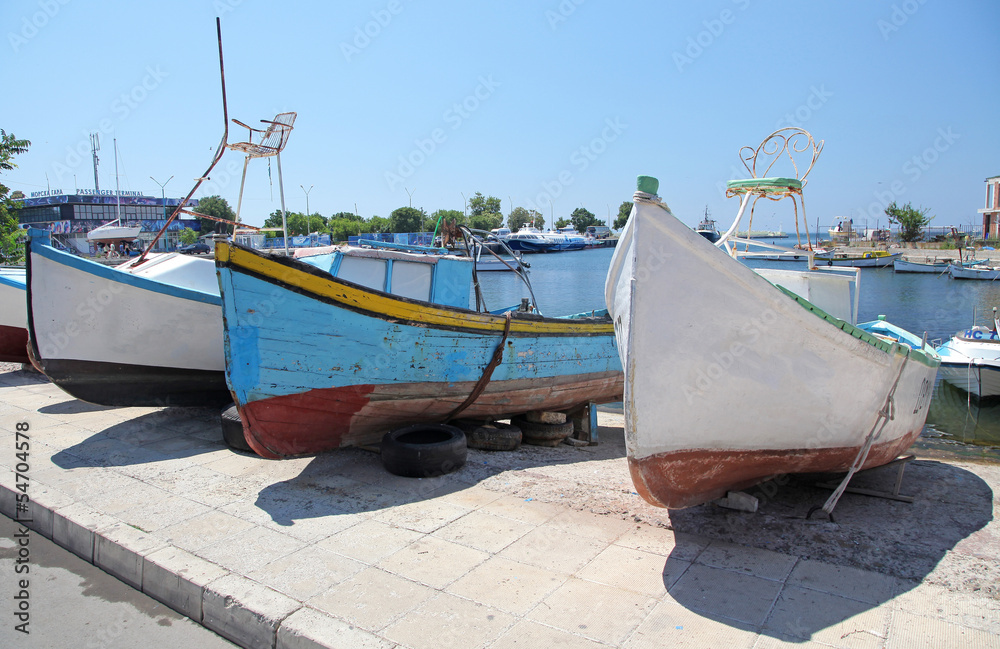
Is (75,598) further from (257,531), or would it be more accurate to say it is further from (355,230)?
(355,230)

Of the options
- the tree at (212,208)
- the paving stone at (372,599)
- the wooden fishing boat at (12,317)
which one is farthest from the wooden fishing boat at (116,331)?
the tree at (212,208)

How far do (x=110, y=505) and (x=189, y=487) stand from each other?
24.0 inches

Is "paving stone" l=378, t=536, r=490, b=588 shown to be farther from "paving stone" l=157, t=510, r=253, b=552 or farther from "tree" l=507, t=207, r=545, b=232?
"tree" l=507, t=207, r=545, b=232

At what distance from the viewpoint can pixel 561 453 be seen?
23.5 feet

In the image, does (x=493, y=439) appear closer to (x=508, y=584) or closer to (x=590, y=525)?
(x=590, y=525)

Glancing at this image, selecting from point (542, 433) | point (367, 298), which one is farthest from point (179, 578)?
point (542, 433)

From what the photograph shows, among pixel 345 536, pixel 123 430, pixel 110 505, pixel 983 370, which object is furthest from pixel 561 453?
pixel 983 370

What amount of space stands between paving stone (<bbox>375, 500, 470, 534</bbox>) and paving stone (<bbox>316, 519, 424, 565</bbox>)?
0.09m

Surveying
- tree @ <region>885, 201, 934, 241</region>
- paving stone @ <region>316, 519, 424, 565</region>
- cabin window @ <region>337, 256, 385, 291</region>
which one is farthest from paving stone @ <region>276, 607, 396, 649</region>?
tree @ <region>885, 201, 934, 241</region>

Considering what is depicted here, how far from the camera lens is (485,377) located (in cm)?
668

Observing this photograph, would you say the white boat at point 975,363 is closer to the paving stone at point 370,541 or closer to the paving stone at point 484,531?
the paving stone at point 484,531

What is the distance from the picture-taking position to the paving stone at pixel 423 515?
4.58 metres

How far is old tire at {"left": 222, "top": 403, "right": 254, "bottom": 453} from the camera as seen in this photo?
6320mm

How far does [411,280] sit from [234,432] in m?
2.63
